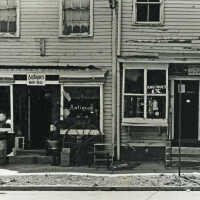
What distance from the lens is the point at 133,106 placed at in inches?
763

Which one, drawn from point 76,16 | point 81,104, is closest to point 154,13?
point 76,16

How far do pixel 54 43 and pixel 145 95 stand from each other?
3.65 metres

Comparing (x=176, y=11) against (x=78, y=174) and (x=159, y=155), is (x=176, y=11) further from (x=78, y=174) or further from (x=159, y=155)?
(x=78, y=174)

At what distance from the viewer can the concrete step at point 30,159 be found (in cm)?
1895

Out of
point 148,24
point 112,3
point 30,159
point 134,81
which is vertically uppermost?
point 112,3

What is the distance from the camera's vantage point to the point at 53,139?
62.7ft

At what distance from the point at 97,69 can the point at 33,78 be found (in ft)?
7.33

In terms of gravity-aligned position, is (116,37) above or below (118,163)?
above

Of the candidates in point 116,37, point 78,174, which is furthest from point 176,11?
point 78,174

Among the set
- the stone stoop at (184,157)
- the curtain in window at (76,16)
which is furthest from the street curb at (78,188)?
the curtain in window at (76,16)

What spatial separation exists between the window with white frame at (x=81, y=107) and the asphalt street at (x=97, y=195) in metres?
5.86

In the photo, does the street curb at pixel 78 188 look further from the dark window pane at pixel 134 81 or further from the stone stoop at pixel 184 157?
the dark window pane at pixel 134 81

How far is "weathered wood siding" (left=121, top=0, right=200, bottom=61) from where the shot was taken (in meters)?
19.2

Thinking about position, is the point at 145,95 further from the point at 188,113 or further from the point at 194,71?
the point at 194,71
